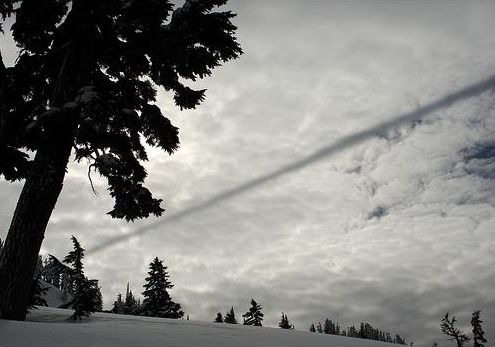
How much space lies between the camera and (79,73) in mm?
9578

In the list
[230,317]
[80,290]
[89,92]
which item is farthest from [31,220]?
[230,317]

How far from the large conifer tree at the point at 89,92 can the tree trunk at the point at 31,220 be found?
0.06 feet

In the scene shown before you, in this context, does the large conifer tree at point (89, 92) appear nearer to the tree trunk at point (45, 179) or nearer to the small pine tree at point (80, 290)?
the tree trunk at point (45, 179)

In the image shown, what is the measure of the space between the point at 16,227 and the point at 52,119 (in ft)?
7.09

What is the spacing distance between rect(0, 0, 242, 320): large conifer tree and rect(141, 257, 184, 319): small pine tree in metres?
32.9

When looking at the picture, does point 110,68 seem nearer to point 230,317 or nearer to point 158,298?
point 158,298

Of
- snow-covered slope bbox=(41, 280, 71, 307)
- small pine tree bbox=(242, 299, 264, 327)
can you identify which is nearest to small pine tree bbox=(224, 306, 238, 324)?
small pine tree bbox=(242, 299, 264, 327)

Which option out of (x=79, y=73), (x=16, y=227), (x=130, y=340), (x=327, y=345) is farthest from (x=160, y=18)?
(x=327, y=345)

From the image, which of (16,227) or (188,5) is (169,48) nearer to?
(188,5)

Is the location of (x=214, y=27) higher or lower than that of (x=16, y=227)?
higher

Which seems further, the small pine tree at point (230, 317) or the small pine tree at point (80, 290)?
the small pine tree at point (230, 317)

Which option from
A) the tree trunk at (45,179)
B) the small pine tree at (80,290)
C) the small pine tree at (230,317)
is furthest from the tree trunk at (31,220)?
the small pine tree at (230,317)

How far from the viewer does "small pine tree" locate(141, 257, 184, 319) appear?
41406 mm

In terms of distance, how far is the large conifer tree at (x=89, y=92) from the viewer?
27.0 feet
